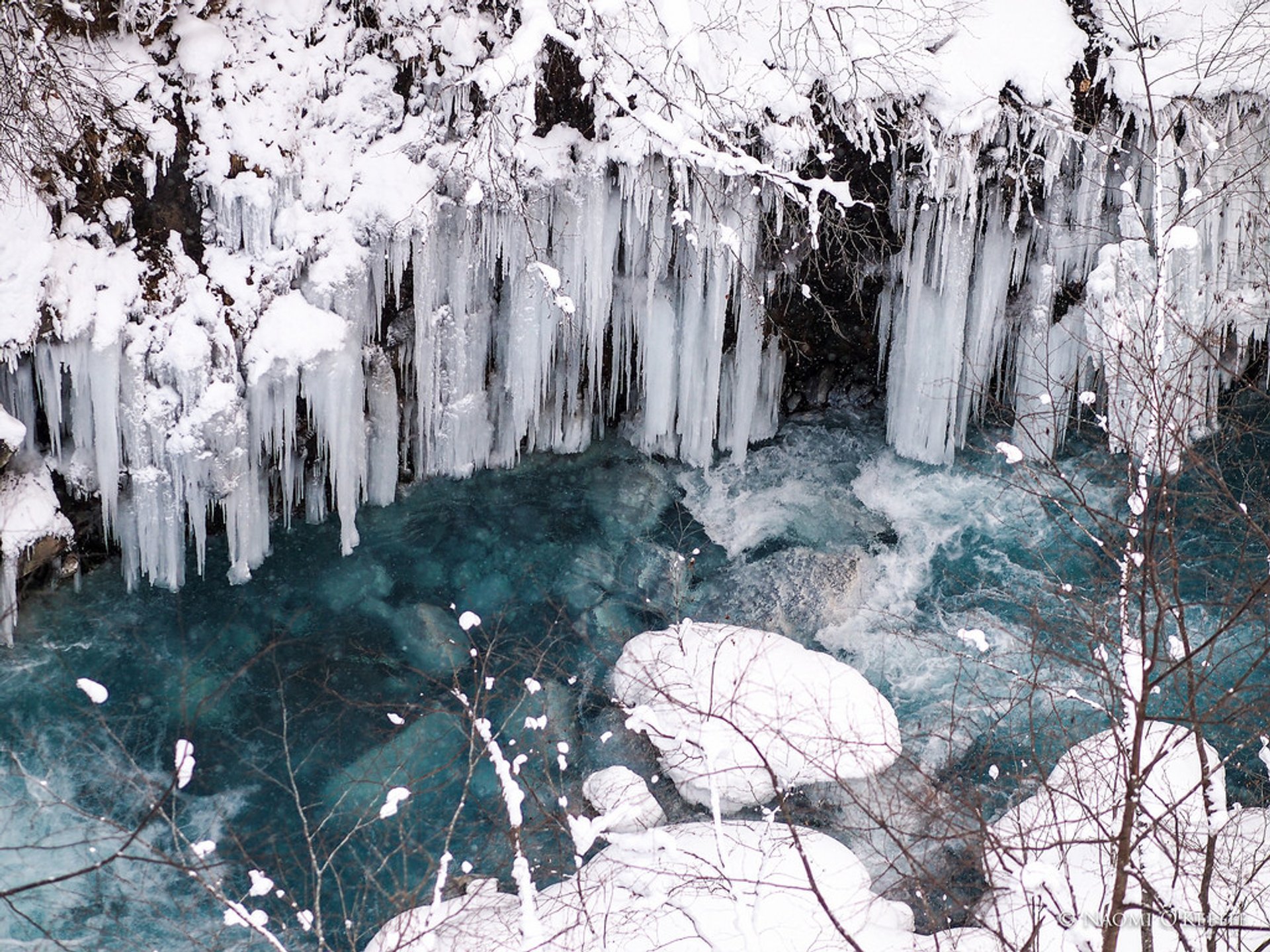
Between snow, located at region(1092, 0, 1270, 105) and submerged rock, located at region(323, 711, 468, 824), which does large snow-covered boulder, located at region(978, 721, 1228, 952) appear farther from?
snow, located at region(1092, 0, 1270, 105)

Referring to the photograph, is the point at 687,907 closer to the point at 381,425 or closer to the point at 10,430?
the point at 381,425

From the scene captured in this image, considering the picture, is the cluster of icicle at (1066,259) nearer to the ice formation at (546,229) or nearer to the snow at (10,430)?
the ice formation at (546,229)

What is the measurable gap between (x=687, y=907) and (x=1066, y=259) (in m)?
4.84

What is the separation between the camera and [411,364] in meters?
7.38

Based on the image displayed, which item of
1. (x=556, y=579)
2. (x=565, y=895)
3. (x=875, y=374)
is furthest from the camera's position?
(x=875, y=374)

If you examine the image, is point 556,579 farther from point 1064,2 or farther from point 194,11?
point 1064,2

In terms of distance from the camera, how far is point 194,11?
6.48 m

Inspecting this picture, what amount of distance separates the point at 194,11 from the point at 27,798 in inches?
173

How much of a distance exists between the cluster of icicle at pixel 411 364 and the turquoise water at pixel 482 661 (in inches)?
14.8

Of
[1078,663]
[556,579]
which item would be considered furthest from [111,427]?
[1078,663]

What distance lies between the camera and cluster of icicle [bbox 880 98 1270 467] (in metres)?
7.02

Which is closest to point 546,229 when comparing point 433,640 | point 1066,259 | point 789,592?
point 433,640

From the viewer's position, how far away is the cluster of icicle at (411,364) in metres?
6.44

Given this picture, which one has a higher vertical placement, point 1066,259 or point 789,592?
point 1066,259
